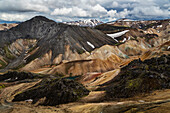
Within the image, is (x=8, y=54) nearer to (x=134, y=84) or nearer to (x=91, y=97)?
(x=91, y=97)

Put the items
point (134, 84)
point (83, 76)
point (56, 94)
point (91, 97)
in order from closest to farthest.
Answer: point (134, 84) → point (91, 97) → point (56, 94) → point (83, 76)

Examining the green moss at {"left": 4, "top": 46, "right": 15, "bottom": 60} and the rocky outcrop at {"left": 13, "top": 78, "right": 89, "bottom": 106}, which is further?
the green moss at {"left": 4, "top": 46, "right": 15, "bottom": 60}

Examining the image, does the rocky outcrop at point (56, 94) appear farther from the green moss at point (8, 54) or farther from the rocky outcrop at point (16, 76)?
the green moss at point (8, 54)

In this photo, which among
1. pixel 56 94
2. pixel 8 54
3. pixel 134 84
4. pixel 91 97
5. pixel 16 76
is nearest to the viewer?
pixel 134 84

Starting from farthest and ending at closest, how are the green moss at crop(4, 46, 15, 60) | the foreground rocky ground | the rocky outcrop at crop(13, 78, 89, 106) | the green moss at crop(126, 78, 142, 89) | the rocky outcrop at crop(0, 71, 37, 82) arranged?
the green moss at crop(4, 46, 15, 60)
the rocky outcrop at crop(0, 71, 37, 82)
the rocky outcrop at crop(13, 78, 89, 106)
the green moss at crop(126, 78, 142, 89)
the foreground rocky ground

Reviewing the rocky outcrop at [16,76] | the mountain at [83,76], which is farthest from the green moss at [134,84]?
the rocky outcrop at [16,76]

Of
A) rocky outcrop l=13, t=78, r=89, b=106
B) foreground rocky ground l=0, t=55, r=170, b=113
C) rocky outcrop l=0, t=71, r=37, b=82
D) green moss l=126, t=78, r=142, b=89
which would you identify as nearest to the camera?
foreground rocky ground l=0, t=55, r=170, b=113

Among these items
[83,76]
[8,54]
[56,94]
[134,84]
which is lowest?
[83,76]

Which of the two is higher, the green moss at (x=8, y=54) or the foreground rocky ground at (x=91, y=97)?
the green moss at (x=8, y=54)

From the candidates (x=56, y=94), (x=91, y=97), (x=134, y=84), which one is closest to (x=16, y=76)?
(x=56, y=94)

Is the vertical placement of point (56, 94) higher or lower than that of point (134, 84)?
lower

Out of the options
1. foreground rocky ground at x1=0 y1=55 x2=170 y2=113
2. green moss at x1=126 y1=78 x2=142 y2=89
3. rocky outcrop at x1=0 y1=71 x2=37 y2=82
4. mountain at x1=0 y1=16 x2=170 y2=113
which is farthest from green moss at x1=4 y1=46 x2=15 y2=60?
green moss at x1=126 y1=78 x2=142 y2=89

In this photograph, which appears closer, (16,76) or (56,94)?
(56,94)

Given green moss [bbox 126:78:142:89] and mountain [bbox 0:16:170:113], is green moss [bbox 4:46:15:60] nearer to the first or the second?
mountain [bbox 0:16:170:113]
